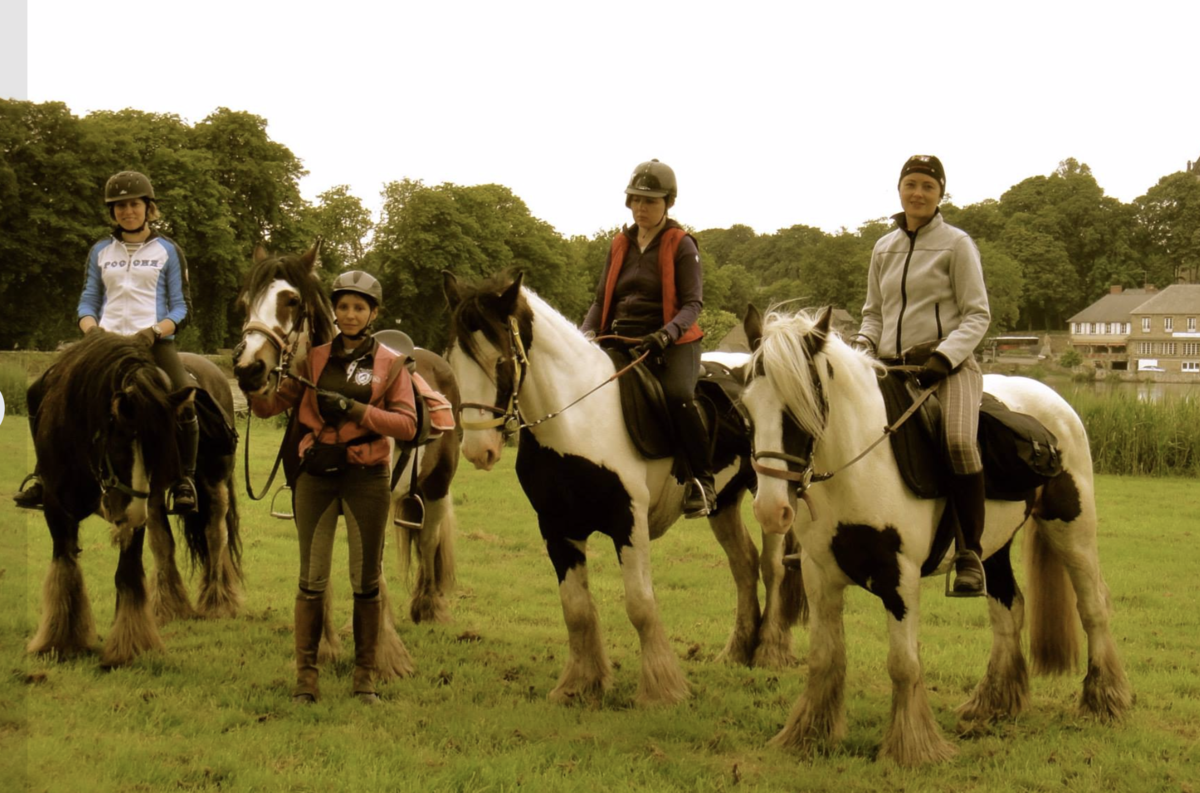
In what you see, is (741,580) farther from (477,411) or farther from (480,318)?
(480,318)

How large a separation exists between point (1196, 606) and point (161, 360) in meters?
9.42

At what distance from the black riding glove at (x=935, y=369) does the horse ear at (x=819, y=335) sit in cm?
77

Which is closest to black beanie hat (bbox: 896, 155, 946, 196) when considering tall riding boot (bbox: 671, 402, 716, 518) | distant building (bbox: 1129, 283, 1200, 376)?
tall riding boot (bbox: 671, 402, 716, 518)

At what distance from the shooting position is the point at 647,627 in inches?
248

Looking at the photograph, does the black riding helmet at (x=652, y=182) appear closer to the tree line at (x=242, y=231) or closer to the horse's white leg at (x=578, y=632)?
the horse's white leg at (x=578, y=632)

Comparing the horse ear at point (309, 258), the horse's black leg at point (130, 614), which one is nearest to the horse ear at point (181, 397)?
the horse's black leg at point (130, 614)

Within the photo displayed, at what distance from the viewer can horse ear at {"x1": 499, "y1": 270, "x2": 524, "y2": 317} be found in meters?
5.64

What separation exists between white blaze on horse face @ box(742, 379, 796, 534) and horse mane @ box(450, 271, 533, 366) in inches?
60.7

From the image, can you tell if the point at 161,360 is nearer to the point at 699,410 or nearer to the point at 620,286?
the point at 620,286

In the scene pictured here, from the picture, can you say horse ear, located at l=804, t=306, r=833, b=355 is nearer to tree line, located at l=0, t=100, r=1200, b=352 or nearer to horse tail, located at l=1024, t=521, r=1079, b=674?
horse tail, located at l=1024, t=521, r=1079, b=674

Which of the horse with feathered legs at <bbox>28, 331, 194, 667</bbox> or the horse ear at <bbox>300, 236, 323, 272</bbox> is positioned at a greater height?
the horse ear at <bbox>300, 236, 323, 272</bbox>

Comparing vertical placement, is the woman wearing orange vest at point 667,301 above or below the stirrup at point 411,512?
above

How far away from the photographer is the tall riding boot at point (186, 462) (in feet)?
21.7

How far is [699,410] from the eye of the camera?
21.4 ft
